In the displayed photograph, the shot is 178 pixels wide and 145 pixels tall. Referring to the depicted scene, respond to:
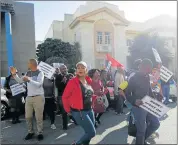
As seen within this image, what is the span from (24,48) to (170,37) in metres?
18.6

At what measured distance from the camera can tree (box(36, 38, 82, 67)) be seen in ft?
55.2

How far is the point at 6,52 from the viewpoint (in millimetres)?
11680

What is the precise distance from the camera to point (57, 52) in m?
18.5

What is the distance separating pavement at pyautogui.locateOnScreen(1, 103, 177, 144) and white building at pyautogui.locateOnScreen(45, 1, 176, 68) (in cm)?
1597

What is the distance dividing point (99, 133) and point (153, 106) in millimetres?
1937

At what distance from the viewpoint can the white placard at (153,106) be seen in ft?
13.0

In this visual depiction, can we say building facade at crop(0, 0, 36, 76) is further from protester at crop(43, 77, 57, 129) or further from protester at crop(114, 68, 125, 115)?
protester at crop(43, 77, 57, 129)

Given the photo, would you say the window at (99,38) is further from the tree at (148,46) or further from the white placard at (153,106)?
the white placard at (153,106)

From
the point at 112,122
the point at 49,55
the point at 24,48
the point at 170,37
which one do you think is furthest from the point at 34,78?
the point at 170,37

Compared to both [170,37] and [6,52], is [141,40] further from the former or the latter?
[6,52]

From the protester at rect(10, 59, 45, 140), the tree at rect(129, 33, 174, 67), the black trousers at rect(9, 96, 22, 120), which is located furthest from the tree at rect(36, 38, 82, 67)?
the protester at rect(10, 59, 45, 140)

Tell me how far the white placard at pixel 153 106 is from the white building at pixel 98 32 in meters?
18.3

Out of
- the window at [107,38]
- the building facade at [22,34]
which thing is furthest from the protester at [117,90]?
the window at [107,38]

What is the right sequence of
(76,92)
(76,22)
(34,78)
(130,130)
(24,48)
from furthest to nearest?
(76,22), (24,48), (34,78), (130,130), (76,92)
